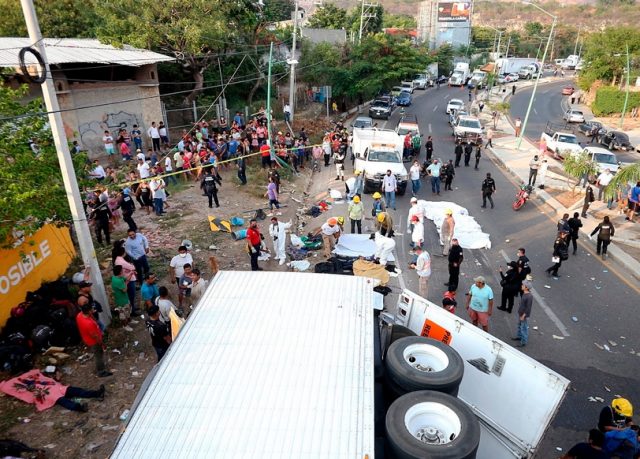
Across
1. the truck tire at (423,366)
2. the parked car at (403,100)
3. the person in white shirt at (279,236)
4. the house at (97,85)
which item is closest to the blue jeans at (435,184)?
the person in white shirt at (279,236)

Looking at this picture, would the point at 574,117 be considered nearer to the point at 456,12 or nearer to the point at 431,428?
the point at 431,428

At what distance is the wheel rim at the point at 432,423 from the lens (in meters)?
4.33

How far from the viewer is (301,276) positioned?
6.21 meters

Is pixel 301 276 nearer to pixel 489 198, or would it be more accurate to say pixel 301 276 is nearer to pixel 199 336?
pixel 199 336

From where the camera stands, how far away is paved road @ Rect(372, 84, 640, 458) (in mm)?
7410

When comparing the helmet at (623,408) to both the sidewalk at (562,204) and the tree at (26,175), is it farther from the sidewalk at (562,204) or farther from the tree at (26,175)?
the tree at (26,175)

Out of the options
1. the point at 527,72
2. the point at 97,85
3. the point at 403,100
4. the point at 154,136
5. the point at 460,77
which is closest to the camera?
the point at 97,85

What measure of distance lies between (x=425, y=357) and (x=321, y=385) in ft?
5.32

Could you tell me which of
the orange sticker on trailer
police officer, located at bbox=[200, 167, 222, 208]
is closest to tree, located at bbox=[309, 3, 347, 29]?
police officer, located at bbox=[200, 167, 222, 208]

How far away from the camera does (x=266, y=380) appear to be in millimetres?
4383

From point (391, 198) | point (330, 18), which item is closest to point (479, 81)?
point (330, 18)

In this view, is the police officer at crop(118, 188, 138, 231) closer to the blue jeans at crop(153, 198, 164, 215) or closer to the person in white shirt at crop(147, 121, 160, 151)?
the blue jeans at crop(153, 198, 164, 215)

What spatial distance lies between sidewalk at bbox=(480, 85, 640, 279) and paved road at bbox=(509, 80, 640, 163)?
3841mm

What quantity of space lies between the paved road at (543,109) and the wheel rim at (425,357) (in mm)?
26431
